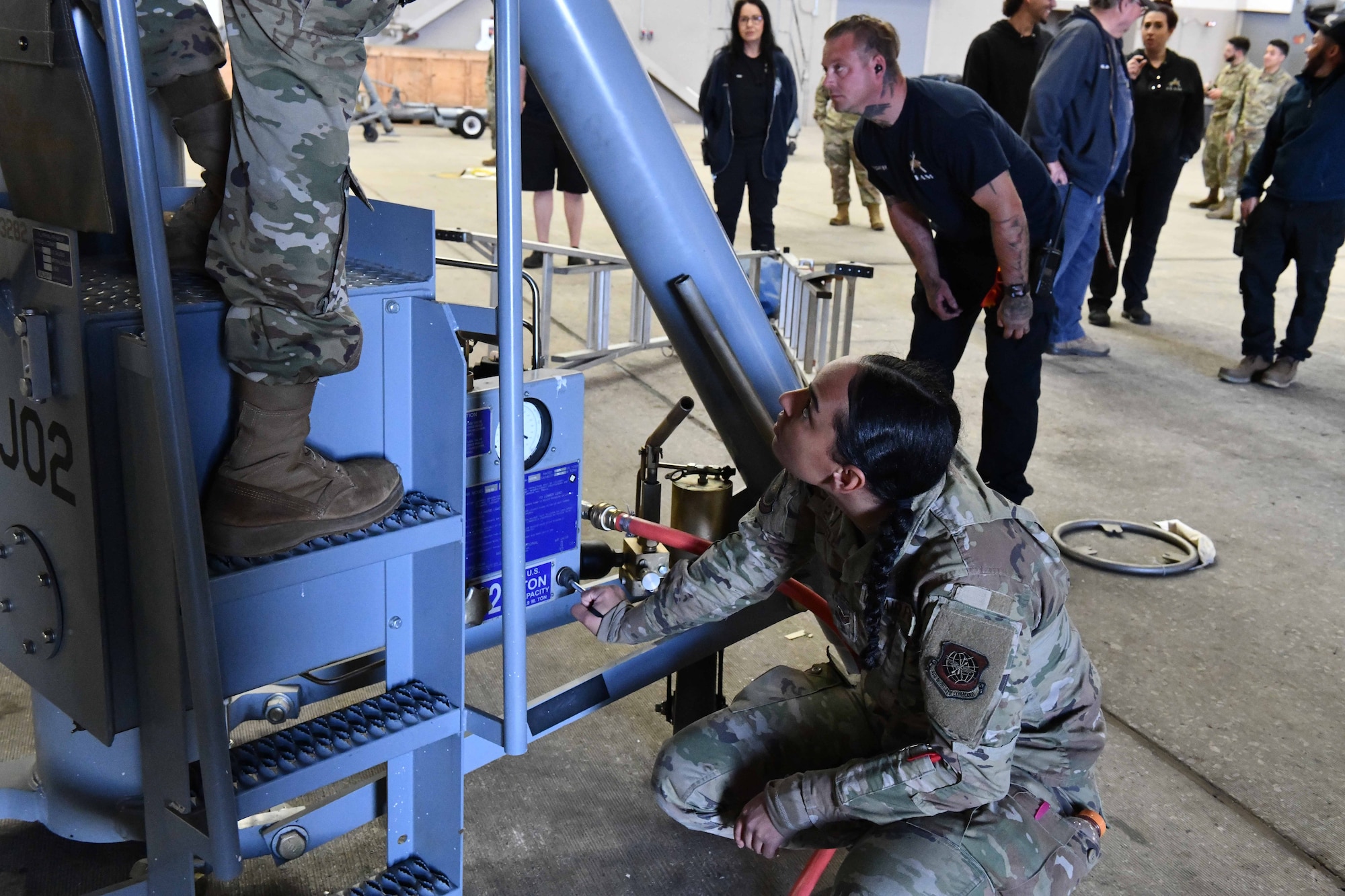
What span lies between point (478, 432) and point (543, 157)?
4.70 m

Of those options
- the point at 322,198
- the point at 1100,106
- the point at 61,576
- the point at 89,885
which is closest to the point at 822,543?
the point at 322,198

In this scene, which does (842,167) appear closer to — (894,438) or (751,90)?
(751,90)

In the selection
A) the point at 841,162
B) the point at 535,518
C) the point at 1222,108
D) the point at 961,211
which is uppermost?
the point at 1222,108

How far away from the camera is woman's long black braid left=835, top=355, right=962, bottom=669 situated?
1618 millimetres

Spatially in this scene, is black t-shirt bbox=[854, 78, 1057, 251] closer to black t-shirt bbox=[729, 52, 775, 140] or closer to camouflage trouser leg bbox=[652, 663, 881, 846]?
camouflage trouser leg bbox=[652, 663, 881, 846]

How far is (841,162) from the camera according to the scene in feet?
30.6

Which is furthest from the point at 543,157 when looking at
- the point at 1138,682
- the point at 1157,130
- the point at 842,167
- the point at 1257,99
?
the point at 1257,99

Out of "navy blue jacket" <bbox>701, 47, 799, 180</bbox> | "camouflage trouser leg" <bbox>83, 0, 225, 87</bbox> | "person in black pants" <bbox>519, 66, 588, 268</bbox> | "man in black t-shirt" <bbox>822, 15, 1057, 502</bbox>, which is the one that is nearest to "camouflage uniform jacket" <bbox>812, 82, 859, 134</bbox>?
"navy blue jacket" <bbox>701, 47, 799, 180</bbox>

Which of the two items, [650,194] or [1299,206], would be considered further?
[1299,206]

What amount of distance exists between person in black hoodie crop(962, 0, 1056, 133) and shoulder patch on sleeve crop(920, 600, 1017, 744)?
4.44 metres

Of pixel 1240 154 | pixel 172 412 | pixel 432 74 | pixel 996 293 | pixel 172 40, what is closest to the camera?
pixel 172 412

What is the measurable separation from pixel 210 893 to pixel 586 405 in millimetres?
2833

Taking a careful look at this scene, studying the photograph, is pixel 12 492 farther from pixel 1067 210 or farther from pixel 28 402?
pixel 1067 210

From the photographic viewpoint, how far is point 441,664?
1572mm
